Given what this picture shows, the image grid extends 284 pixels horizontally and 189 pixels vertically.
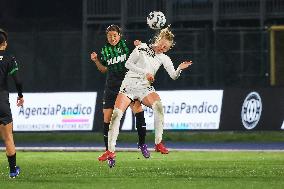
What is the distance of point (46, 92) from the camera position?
29406mm

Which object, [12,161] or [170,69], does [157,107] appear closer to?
[170,69]

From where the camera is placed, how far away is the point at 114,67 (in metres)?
19.0

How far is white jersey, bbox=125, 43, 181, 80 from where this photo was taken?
1742 centimetres

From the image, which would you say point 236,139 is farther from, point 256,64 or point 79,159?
point 79,159

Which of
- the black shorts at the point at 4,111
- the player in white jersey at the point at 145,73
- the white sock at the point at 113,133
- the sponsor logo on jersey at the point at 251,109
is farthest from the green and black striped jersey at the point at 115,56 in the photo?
the sponsor logo on jersey at the point at 251,109

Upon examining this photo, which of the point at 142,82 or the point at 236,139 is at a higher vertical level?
the point at 142,82

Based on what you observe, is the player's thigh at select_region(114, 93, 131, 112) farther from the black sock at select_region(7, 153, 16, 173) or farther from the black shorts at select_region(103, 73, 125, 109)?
the black sock at select_region(7, 153, 16, 173)

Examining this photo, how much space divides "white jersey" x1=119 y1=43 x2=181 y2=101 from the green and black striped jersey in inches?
40.1

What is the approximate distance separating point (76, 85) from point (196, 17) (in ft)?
36.5

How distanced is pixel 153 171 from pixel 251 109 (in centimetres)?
1152

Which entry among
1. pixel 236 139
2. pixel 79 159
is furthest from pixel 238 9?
pixel 79 159

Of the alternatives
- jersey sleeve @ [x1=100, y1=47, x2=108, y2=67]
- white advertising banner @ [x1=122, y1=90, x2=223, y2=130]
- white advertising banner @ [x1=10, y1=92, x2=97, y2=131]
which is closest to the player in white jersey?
jersey sleeve @ [x1=100, y1=47, x2=108, y2=67]

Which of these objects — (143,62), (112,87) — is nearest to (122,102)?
(143,62)

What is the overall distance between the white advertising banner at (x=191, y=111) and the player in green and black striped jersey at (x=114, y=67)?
813 centimetres
